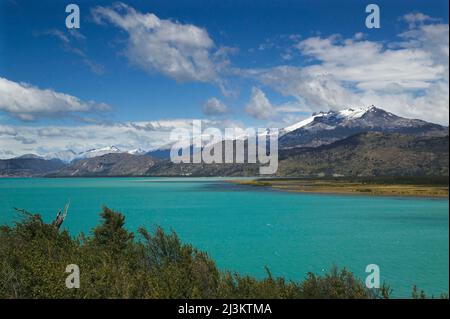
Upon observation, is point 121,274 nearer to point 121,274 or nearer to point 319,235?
point 121,274

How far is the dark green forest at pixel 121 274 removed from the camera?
Result: 17.0m

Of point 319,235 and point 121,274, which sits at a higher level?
point 121,274

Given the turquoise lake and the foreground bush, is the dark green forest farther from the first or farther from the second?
the turquoise lake

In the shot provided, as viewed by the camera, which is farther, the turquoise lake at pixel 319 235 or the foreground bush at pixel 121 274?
the turquoise lake at pixel 319 235

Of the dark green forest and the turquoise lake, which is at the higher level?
the dark green forest

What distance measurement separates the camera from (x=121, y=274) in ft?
61.2

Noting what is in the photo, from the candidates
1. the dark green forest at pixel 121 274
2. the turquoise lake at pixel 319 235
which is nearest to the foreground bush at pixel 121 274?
the dark green forest at pixel 121 274

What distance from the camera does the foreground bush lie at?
55.8 feet

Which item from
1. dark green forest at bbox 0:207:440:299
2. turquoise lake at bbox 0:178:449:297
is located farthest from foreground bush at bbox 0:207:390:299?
turquoise lake at bbox 0:178:449:297

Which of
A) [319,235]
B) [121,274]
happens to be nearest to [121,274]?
[121,274]

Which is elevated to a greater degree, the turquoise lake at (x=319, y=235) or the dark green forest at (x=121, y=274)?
the dark green forest at (x=121, y=274)

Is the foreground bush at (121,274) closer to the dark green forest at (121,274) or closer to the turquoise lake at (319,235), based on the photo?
the dark green forest at (121,274)
